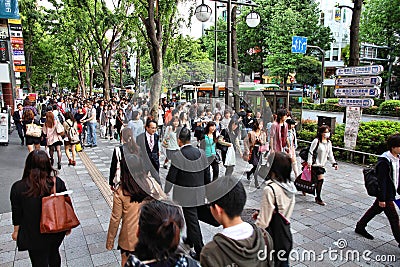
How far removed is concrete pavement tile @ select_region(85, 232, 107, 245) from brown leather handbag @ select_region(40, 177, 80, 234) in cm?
160

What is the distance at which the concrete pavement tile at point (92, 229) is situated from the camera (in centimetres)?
468

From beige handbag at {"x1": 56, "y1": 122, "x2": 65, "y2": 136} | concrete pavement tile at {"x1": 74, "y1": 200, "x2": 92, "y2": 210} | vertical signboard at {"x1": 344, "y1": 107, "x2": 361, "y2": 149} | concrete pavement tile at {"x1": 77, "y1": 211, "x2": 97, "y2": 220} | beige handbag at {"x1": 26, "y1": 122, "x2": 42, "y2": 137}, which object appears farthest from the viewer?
vertical signboard at {"x1": 344, "y1": 107, "x2": 361, "y2": 149}

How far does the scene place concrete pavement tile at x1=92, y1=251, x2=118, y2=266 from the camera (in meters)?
3.83

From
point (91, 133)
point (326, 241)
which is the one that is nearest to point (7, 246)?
point (326, 241)

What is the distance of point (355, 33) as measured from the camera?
36.5ft

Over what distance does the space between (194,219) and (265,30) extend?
93.1 ft

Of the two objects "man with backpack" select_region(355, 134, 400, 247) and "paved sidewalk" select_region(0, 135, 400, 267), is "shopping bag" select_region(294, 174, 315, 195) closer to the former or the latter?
"paved sidewalk" select_region(0, 135, 400, 267)

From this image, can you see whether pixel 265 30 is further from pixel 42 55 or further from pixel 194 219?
pixel 194 219

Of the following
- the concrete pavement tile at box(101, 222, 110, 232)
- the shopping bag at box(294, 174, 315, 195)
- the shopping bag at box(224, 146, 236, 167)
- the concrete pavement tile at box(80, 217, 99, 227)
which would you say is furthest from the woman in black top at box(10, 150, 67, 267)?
the shopping bag at box(294, 174, 315, 195)

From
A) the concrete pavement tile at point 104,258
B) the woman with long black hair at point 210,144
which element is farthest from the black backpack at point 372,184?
the concrete pavement tile at point 104,258

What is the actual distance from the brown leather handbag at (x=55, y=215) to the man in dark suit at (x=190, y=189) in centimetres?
132

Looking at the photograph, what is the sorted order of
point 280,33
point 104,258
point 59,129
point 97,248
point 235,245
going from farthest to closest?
point 280,33 → point 59,129 → point 97,248 → point 104,258 → point 235,245

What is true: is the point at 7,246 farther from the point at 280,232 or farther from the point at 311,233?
the point at 311,233

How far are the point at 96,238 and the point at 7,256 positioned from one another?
3.48 ft
